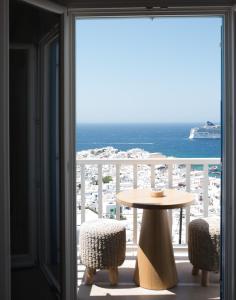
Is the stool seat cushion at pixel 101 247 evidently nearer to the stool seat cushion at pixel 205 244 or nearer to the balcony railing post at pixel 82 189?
the stool seat cushion at pixel 205 244

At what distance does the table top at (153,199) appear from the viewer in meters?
3.05

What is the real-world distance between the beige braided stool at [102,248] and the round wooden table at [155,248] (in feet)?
0.66

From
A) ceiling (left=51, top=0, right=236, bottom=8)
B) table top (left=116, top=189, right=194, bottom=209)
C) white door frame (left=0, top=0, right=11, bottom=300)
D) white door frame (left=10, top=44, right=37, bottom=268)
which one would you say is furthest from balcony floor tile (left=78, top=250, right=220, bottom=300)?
ceiling (left=51, top=0, right=236, bottom=8)

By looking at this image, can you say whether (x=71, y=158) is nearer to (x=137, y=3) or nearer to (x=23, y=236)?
(x=23, y=236)

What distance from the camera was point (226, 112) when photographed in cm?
242

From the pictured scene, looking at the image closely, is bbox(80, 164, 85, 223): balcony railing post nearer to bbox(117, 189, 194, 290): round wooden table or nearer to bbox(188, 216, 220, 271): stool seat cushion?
bbox(117, 189, 194, 290): round wooden table

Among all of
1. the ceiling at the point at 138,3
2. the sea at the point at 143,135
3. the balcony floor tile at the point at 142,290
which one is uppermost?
the ceiling at the point at 138,3

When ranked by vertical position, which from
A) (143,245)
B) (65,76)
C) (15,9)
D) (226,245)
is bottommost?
(143,245)

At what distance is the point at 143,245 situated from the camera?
3252mm

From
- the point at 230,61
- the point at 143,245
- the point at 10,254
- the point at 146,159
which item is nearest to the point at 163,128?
the point at 146,159

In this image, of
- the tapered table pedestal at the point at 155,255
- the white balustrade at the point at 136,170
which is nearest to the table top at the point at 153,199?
the tapered table pedestal at the point at 155,255

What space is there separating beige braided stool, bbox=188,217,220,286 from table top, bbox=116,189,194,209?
0.87ft

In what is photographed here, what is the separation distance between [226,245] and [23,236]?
1.32 metres

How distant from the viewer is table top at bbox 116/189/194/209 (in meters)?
3.05
